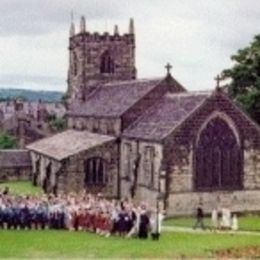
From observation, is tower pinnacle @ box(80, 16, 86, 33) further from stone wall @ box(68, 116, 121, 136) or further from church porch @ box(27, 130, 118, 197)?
church porch @ box(27, 130, 118, 197)

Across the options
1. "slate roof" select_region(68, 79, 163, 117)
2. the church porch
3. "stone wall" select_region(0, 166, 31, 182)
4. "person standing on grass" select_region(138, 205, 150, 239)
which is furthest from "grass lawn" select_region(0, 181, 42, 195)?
"person standing on grass" select_region(138, 205, 150, 239)

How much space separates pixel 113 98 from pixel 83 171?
9.65 m

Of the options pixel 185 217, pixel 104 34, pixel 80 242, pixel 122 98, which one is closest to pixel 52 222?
pixel 80 242

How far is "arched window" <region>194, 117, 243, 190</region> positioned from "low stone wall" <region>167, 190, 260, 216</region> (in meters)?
0.43

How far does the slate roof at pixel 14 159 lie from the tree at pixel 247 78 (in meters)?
20.4

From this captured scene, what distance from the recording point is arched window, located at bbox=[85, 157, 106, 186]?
189ft

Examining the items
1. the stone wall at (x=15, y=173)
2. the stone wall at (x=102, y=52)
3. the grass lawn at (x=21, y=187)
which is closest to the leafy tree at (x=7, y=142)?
the stone wall at (x=15, y=173)

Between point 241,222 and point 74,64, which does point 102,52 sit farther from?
point 241,222

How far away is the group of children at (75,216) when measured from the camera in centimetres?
3616

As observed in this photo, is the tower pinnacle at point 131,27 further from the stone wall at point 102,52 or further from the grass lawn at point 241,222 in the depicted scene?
the grass lawn at point 241,222

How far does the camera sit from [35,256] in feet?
94.3

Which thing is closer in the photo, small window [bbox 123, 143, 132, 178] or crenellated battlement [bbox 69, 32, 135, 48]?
small window [bbox 123, 143, 132, 178]

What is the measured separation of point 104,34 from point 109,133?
14140mm

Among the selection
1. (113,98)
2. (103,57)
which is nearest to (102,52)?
(103,57)
